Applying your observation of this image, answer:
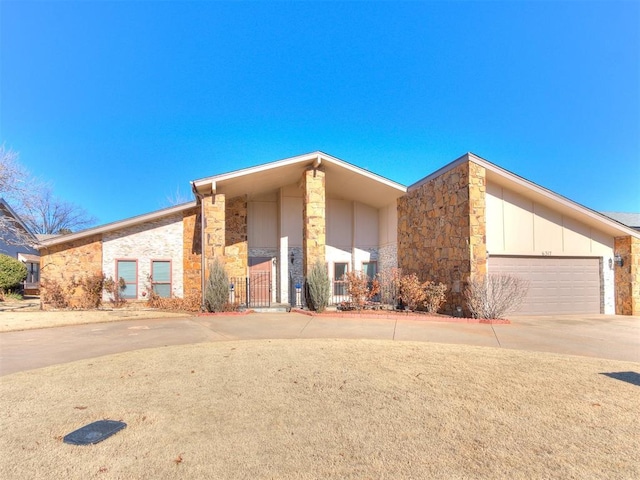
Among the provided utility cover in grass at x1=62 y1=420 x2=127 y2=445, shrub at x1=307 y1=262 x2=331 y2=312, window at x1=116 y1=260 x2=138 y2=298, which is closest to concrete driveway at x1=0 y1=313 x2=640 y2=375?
shrub at x1=307 y1=262 x2=331 y2=312

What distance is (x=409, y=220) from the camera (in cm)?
1523

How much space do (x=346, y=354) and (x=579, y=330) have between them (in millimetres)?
6862

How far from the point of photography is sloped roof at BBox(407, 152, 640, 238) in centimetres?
1172

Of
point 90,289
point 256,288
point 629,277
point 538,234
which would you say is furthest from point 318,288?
point 629,277

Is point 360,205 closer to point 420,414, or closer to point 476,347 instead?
point 476,347

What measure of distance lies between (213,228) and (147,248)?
11.6 ft

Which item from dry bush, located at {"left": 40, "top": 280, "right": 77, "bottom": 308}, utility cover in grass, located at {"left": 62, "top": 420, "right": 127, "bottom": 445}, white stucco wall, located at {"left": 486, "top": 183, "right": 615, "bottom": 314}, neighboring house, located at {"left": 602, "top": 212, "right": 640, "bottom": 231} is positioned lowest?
utility cover in grass, located at {"left": 62, "top": 420, "right": 127, "bottom": 445}

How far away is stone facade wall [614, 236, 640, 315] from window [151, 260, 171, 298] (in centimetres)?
1659

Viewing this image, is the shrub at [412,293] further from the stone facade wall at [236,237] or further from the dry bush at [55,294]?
the dry bush at [55,294]

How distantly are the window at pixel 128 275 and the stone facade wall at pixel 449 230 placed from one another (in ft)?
35.0

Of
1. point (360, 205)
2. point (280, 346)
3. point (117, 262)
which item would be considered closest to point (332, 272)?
point (360, 205)

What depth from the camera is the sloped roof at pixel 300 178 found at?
43.4 ft

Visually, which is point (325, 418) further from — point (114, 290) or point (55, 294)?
point (55, 294)

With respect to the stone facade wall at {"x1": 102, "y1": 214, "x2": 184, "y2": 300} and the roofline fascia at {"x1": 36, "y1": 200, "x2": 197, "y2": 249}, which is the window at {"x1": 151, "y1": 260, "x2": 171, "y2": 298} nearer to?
the stone facade wall at {"x1": 102, "y1": 214, "x2": 184, "y2": 300}
